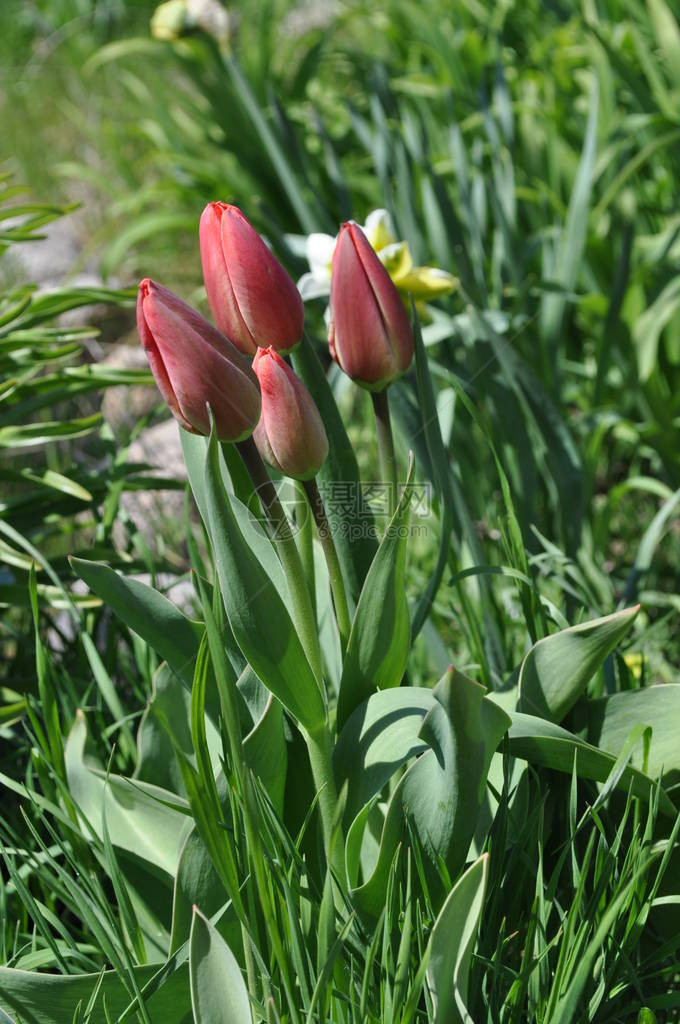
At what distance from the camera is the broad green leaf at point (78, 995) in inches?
24.9

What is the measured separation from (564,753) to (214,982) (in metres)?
0.29

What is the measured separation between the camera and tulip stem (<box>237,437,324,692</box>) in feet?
2.13

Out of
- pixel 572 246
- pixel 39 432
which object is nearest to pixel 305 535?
pixel 39 432

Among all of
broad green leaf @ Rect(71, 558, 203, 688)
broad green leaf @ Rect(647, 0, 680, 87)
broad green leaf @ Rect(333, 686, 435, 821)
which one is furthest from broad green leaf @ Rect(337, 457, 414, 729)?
broad green leaf @ Rect(647, 0, 680, 87)

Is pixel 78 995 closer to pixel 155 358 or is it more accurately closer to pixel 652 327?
pixel 155 358

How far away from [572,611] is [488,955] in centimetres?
47

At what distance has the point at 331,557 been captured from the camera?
71 cm

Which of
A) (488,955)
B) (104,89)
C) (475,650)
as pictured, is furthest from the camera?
(104,89)

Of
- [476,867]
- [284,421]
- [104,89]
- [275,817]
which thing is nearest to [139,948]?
[275,817]

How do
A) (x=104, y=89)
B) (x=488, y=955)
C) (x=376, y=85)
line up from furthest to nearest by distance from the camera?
(x=104, y=89) < (x=376, y=85) < (x=488, y=955)

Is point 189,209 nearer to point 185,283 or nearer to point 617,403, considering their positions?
point 185,283

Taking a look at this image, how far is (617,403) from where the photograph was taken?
1840 mm

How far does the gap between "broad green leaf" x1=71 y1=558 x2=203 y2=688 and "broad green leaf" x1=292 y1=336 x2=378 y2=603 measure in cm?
13

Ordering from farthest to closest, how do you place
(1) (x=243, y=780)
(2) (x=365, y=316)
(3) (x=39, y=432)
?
(3) (x=39, y=432) < (2) (x=365, y=316) < (1) (x=243, y=780)
